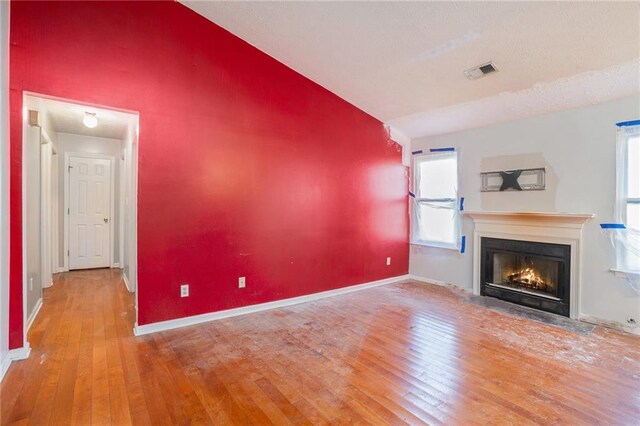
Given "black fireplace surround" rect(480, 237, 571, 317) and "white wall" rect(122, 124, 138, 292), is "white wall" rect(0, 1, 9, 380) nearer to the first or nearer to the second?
"white wall" rect(122, 124, 138, 292)

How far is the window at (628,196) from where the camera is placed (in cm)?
300

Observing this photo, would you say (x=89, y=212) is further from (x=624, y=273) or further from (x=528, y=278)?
(x=624, y=273)

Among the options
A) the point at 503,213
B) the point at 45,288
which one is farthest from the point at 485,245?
the point at 45,288

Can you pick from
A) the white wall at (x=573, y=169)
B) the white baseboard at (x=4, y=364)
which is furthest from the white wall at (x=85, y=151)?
the white wall at (x=573, y=169)

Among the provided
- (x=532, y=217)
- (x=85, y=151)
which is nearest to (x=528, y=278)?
(x=532, y=217)

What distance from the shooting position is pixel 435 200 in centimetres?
477

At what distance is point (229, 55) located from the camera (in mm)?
3330

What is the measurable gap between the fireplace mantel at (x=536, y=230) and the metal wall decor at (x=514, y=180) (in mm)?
343

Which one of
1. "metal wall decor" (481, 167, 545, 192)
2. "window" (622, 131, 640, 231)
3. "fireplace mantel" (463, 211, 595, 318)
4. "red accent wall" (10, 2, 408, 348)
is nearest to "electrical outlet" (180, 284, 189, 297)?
"red accent wall" (10, 2, 408, 348)

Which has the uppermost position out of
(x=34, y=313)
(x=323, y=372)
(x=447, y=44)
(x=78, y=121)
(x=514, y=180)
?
(x=447, y=44)

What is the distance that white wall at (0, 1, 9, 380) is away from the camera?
2164mm

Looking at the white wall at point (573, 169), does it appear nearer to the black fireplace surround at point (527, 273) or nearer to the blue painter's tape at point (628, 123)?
the blue painter's tape at point (628, 123)

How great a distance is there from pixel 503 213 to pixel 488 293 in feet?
3.61

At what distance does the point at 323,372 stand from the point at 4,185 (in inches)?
105
